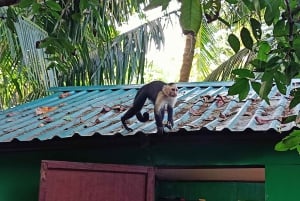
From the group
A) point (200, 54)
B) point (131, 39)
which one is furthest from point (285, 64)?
point (200, 54)

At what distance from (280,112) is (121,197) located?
1.49 m

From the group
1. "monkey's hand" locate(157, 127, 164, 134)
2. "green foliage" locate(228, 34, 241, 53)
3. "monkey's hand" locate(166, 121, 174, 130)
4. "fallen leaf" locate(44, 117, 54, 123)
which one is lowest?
"monkey's hand" locate(157, 127, 164, 134)

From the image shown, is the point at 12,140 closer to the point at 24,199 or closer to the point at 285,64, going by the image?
the point at 24,199

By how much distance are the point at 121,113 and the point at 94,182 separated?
120 cm

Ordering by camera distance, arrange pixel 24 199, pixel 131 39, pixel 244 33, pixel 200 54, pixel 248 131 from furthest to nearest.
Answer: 1. pixel 200 54
2. pixel 131 39
3. pixel 24 199
4. pixel 248 131
5. pixel 244 33

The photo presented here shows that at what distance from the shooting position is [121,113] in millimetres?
6074

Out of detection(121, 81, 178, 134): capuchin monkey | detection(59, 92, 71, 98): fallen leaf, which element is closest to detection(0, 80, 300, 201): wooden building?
detection(121, 81, 178, 134): capuchin monkey

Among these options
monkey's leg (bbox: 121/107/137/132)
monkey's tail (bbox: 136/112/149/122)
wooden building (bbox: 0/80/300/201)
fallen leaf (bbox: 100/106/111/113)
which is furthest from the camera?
fallen leaf (bbox: 100/106/111/113)

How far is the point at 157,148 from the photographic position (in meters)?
5.23

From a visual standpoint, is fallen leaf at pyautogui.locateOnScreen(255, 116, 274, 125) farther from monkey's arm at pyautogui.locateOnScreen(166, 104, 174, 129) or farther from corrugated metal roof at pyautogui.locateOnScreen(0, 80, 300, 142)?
monkey's arm at pyautogui.locateOnScreen(166, 104, 174, 129)

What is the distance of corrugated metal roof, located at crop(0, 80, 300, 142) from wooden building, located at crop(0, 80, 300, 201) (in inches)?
0.4

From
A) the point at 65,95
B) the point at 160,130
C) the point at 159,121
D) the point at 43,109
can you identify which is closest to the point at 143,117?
the point at 159,121

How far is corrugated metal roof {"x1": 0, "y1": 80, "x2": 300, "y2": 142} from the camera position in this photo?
16.1ft

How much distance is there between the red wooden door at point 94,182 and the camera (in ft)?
15.7
